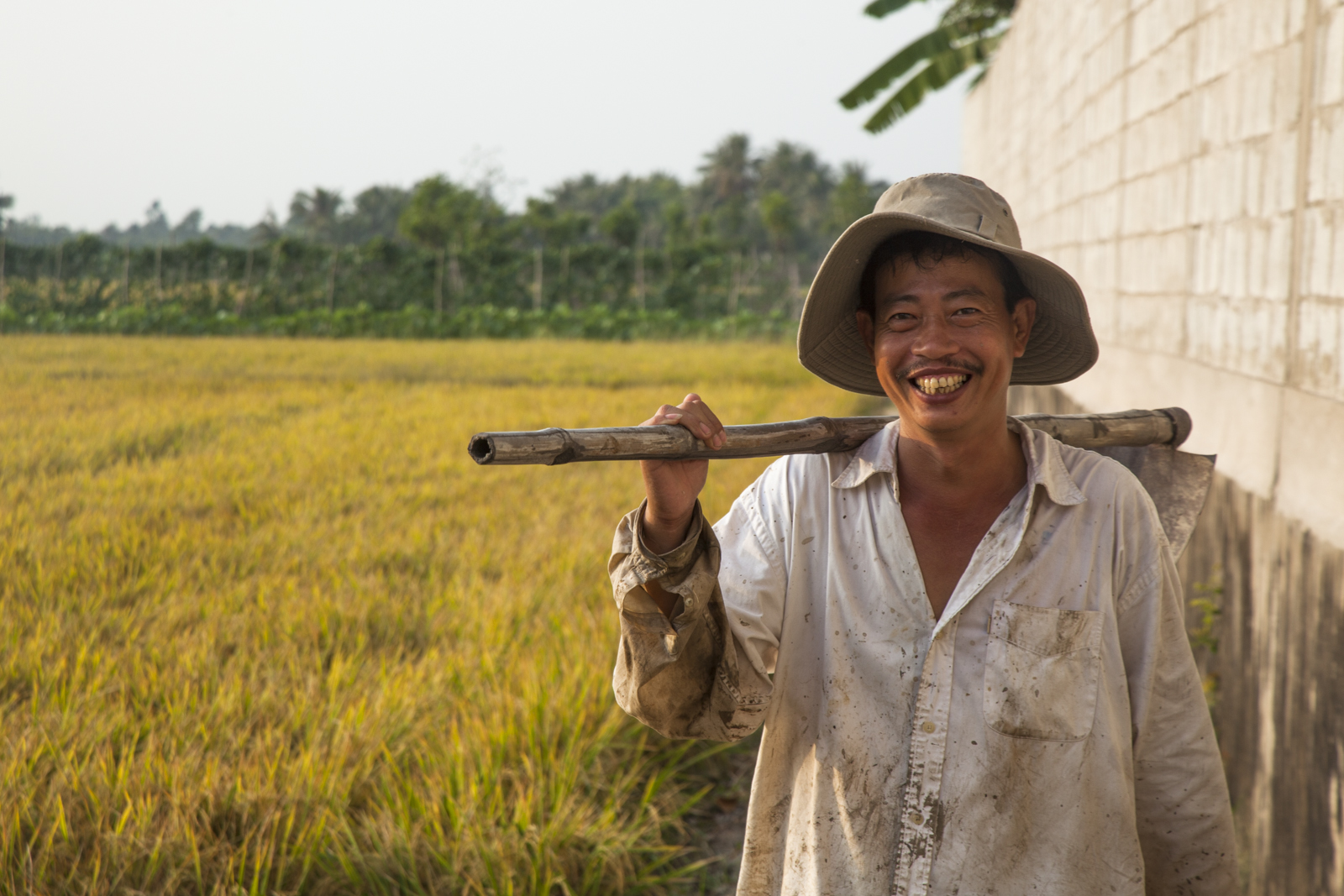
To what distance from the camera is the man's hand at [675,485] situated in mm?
1188

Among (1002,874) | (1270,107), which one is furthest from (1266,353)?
(1002,874)

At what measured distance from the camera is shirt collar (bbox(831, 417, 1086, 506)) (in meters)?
1.29

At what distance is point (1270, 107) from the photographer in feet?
7.80

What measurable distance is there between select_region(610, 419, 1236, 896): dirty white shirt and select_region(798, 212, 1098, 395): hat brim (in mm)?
243

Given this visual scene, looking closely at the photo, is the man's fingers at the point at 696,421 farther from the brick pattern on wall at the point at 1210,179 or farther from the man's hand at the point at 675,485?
the brick pattern on wall at the point at 1210,179

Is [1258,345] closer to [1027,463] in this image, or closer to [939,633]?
[1027,463]

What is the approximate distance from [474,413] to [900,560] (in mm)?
7481

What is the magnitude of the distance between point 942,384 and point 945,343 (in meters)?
0.05

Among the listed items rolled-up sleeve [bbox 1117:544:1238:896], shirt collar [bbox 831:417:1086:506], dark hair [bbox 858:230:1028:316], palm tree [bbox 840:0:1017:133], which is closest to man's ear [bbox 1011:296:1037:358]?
dark hair [bbox 858:230:1028:316]

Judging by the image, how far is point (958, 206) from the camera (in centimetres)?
127

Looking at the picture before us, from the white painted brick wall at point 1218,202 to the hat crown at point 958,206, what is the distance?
1.09m

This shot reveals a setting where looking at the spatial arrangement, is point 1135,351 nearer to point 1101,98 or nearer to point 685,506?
point 1101,98

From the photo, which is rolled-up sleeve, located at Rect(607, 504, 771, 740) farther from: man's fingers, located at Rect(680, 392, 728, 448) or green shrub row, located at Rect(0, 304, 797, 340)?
green shrub row, located at Rect(0, 304, 797, 340)

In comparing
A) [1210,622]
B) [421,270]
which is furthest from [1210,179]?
[421,270]
